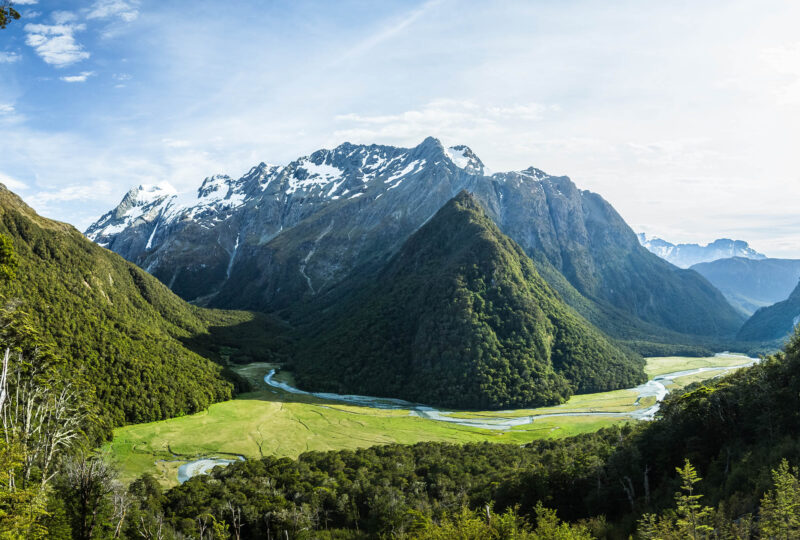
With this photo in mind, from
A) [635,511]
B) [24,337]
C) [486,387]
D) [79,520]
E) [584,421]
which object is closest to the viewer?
[24,337]

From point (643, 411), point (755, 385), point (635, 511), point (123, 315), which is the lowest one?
point (643, 411)

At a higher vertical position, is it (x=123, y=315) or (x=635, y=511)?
(x=123, y=315)

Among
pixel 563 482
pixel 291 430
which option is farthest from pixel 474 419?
pixel 563 482

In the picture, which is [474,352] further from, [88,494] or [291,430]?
[88,494]

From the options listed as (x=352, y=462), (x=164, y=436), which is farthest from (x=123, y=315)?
(x=352, y=462)

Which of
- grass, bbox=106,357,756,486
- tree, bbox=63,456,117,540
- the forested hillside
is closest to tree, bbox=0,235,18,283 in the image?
tree, bbox=63,456,117,540

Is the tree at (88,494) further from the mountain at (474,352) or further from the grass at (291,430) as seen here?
the mountain at (474,352)

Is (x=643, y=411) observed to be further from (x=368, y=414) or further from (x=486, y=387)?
(x=368, y=414)
